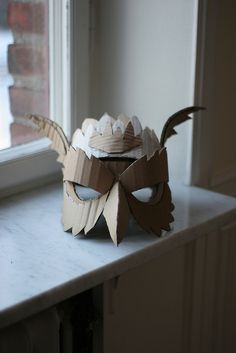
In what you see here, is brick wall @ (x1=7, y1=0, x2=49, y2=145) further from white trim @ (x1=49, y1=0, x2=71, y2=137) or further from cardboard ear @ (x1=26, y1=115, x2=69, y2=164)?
cardboard ear @ (x1=26, y1=115, x2=69, y2=164)

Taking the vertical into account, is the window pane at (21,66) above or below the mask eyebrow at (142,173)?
above

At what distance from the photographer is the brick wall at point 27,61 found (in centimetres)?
149

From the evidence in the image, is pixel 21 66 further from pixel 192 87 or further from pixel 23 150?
pixel 192 87

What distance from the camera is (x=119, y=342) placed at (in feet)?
4.99

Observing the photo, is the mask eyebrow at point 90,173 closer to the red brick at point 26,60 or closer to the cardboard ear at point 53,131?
the cardboard ear at point 53,131

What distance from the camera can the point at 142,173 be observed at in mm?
1255

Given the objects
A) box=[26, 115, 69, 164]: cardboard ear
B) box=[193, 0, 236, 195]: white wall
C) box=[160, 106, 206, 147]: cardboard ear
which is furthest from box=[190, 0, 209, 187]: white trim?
box=[26, 115, 69, 164]: cardboard ear

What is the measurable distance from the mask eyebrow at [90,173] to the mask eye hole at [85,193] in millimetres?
43

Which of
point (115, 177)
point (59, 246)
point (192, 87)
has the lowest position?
point (59, 246)

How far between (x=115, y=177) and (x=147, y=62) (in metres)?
0.42

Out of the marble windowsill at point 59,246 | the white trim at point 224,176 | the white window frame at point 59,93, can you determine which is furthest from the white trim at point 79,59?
the white trim at point 224,176

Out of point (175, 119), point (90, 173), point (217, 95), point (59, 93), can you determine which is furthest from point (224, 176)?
point (90, 173)

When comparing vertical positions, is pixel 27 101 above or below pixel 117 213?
above

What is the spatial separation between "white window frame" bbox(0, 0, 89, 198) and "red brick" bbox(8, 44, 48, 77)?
2 cm
